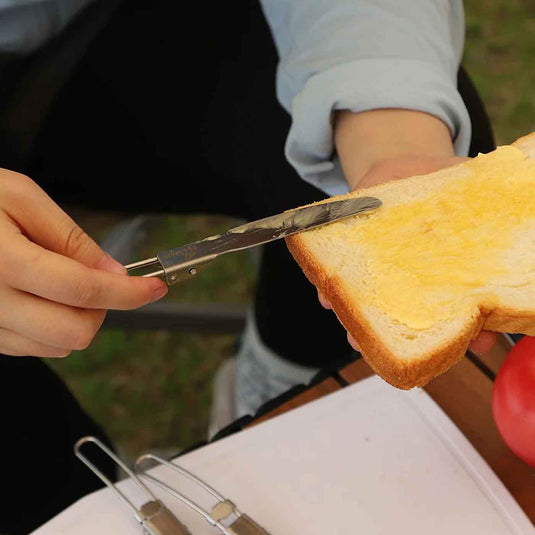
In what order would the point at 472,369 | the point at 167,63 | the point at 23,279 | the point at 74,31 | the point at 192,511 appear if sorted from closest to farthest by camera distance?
the point at 23,279 < the point at 192,511 < the point at 472,369 < the point at 74,31 < the point at 167,63

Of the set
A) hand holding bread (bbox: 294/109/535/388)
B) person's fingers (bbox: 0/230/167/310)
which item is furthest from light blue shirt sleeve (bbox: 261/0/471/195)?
person's fingers (bbox: 0/230/167/310)

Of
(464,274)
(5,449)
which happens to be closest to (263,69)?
(464,274)

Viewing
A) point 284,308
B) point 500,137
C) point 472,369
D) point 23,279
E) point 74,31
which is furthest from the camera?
point 500,137

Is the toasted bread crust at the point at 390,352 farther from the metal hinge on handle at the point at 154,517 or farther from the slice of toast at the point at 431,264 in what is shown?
the metal hinge on handle at the point at 154,517

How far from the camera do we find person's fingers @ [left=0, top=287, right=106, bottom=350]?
584mm

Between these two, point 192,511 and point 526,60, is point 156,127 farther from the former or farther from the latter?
point 526,60

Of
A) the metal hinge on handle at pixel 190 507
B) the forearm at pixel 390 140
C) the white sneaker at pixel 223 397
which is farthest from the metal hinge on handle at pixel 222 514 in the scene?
the white sneaker at pixel 223 397

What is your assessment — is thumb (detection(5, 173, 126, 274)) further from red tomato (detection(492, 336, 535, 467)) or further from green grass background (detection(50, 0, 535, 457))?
green grass background (detection(50, 0, 535, 457))

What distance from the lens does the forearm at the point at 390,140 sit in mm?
812

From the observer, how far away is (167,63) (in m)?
1.04

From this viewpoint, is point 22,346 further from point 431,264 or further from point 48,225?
point 431,264

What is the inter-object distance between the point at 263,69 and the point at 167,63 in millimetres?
144

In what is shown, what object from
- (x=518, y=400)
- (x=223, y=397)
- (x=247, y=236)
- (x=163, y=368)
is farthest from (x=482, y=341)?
(x=163, y=368)

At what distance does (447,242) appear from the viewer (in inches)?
26.2
